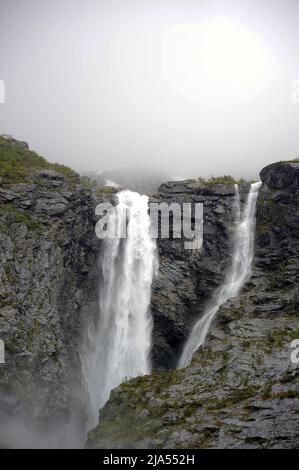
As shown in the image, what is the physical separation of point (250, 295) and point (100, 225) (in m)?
18.7

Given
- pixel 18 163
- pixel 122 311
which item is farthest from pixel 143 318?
pixel 18 163

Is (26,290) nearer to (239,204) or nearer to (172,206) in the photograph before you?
(172,206)

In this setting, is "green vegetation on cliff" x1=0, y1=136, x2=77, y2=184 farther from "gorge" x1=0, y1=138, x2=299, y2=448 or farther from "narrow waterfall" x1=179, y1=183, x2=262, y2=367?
"narrow waterfall" x1=179, y1=183, x2=262, y2=367

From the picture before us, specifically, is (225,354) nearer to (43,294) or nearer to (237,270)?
(237,270)

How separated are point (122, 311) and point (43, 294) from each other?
1000 centimetres

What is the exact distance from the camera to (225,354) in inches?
1158

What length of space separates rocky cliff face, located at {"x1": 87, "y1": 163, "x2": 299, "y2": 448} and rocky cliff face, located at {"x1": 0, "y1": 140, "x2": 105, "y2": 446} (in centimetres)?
627

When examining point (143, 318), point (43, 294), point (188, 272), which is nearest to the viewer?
point (43, 294)

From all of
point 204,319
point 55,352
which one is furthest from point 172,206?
point 55,352

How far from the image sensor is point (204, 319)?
40.0m

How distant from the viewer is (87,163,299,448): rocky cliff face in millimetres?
22438

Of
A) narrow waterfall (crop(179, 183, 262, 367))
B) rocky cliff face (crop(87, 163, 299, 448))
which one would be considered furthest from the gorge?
narrow waterfall (crop(179, 183, 262, 367))
